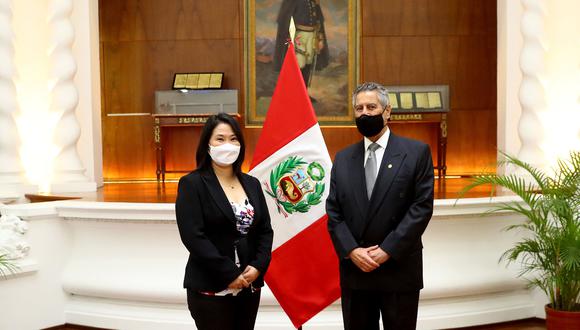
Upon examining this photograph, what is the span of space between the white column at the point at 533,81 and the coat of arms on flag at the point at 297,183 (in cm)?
377

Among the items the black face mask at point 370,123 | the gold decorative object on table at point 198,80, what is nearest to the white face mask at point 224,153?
the black face mask at point 370,123

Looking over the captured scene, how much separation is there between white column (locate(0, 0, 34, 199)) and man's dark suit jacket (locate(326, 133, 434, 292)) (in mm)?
4323

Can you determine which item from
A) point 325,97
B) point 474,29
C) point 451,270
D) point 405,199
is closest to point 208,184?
point 405,199

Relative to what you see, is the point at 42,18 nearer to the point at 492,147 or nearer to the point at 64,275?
the point at 64,275

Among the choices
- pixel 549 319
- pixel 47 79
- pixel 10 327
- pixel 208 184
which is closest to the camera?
pixel 208 184

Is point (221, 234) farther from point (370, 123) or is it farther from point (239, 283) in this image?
point (370, 123)

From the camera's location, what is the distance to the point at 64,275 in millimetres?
5215

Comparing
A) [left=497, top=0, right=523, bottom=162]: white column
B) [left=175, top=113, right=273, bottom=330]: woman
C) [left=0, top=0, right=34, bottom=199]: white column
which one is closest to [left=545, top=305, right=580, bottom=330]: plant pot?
[left=175, top=113, right=273, bottom=330]: woman

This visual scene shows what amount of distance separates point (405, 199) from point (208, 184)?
92 cm

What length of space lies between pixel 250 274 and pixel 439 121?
23.5 feet

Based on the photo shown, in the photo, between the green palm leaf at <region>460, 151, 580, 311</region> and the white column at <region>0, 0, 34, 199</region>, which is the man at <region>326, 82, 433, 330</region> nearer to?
the green palm leaf at <region>460, 151, 580, 311</region>

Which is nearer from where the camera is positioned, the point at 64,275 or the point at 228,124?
the point at 228,124

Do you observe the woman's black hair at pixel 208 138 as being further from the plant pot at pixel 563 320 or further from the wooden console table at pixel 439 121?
the wooden console table at pixel 439 121

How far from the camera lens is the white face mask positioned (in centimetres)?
296
